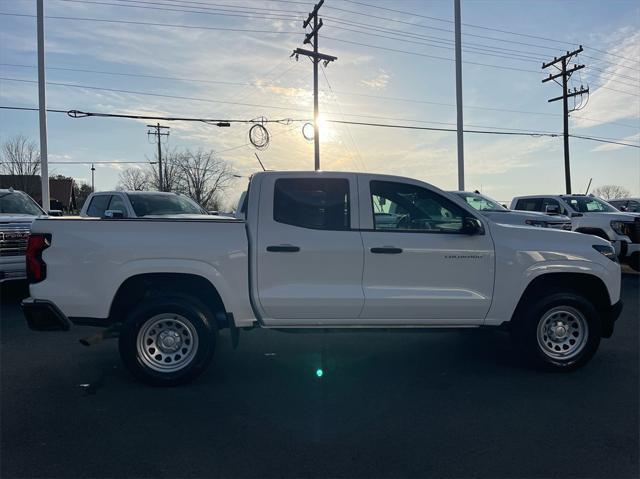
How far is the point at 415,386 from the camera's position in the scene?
14.8 feet

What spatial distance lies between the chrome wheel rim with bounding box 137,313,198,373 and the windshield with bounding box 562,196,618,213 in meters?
12.1

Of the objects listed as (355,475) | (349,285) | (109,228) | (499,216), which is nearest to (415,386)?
(349,285)

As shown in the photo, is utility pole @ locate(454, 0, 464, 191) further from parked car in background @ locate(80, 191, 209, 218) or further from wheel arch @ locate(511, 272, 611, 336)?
wheel arch @ locate(511, 272, 611, 336)

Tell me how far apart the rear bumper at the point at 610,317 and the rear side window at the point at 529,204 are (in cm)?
942

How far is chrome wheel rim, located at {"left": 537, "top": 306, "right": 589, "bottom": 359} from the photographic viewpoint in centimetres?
486

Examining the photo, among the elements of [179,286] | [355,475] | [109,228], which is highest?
[109,228]

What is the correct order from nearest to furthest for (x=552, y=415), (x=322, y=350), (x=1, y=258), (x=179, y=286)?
(x=552, y=415) → (x=179, y=286) → (x=322, y=350) → (x=1, y=258)

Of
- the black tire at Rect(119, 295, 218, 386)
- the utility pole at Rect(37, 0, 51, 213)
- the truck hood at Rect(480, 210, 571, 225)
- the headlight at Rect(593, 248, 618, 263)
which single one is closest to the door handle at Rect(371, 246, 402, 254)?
the black tire at Rect(119, 295, 218, 386)

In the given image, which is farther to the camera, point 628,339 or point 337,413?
point 628,339

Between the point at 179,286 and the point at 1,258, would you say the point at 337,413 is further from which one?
the point at 1,258

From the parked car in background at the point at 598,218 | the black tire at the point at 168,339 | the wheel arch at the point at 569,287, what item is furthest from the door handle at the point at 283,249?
the parked car in background at the point at 598,218

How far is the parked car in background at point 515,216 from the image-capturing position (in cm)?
1095

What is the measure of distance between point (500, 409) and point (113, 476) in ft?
9.76

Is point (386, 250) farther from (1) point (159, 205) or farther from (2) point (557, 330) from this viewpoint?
(1) point (159, 205)
